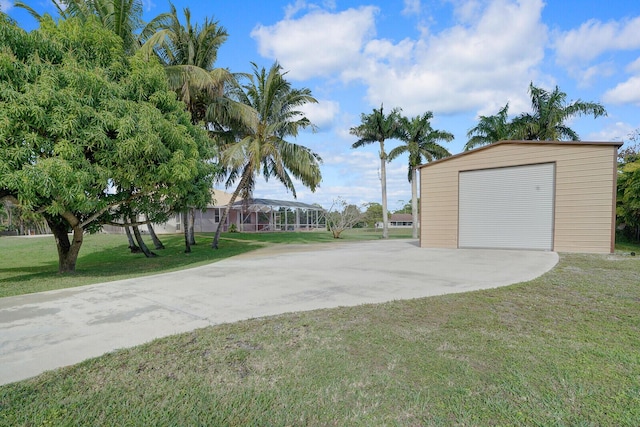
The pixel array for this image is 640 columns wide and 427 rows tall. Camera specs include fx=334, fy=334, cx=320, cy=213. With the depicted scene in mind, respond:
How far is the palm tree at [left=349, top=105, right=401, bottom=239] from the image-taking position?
77.1 ft

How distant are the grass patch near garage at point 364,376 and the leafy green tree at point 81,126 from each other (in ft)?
16.3

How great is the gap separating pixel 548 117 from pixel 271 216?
882 inches

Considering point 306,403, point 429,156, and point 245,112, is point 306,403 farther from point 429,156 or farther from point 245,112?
point 429,156

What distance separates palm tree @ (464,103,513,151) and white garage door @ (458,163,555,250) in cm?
958

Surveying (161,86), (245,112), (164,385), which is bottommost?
(164,385)

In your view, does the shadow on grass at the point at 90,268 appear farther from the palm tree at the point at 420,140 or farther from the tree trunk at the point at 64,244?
the palm tree at the point at 420,140

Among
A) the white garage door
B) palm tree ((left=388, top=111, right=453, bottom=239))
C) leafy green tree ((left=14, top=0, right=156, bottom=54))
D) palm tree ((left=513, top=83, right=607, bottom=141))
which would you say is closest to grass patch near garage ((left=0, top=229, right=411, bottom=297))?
leafy green tree ((left=14, top=0, right=156, bottom=54))

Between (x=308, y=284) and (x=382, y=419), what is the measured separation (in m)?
4.46

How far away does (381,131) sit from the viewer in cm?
2369

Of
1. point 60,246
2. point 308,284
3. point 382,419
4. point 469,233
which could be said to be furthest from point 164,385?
point 469,233

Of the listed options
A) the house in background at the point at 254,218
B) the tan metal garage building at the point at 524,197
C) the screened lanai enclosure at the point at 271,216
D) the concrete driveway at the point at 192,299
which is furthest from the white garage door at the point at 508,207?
the screened lanai enclosure at the point at 271,216

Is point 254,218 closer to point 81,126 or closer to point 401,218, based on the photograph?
point 81,126

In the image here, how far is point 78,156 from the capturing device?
6.72 metres

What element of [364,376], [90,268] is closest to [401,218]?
[90,268]
